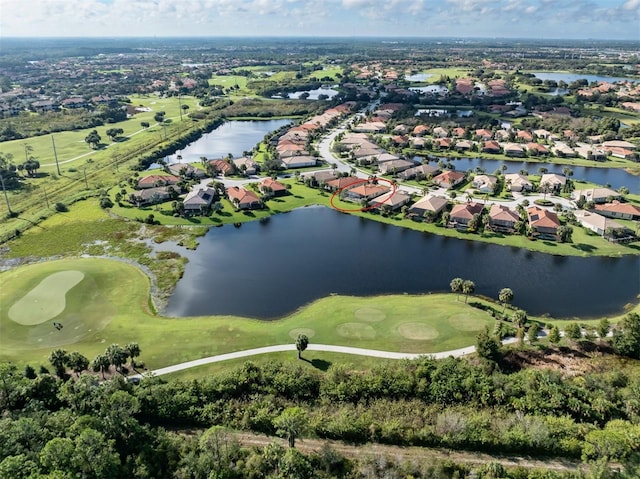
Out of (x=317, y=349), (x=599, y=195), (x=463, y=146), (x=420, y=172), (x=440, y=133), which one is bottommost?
(x=317, y=349)

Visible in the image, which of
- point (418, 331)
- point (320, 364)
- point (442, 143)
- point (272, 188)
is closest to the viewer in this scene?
point (320, 364)

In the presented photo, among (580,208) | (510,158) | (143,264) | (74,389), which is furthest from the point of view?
(510,158)

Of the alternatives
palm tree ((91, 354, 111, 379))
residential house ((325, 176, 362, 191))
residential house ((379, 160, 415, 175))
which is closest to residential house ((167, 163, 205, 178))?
residential house ((325, 176, 362, 191))

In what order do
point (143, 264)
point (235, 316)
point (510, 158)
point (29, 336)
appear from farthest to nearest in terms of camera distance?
1. point (510, 158)
2. point (143, 264)
3. point (235, 316)
4. point (29, 336)

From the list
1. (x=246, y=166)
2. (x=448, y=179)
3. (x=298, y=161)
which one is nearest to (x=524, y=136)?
(x=448, y=179)

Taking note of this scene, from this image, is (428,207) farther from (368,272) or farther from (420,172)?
(368,272)

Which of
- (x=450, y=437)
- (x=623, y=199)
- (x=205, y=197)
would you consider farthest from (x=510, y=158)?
(x=450, y=437)

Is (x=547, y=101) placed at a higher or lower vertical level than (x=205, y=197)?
higher

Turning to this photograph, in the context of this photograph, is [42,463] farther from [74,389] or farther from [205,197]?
[205,197]
